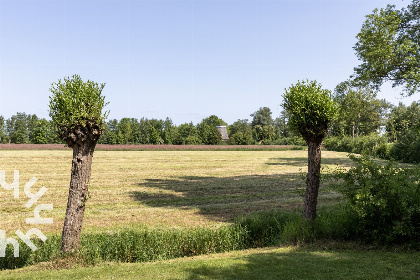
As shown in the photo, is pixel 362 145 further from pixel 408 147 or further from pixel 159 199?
pixel 159 199

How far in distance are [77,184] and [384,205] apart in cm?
778

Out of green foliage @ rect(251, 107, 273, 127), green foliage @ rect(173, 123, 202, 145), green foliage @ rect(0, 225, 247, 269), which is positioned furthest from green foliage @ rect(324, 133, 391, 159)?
green foliage @ rect(251, 107, 273, 127)

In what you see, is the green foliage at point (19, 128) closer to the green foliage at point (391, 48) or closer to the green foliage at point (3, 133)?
the green foliage at point (3, 133)

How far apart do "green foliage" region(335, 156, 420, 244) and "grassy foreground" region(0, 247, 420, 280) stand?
716mm

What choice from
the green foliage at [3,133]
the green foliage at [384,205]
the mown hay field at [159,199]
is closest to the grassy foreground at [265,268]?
the green foliage at [384,205]

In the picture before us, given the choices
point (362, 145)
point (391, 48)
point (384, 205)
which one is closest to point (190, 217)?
point (384, 205)

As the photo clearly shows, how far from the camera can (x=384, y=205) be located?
766 centimetres

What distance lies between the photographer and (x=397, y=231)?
771cm

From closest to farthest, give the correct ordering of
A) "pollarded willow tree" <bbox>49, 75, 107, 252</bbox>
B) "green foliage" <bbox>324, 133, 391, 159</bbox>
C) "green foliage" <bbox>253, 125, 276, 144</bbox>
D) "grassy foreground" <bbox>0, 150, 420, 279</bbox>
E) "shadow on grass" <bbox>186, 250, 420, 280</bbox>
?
"shadow on grass" <bbox>186, 250, 420, 280</bbox>
"grassy foreground" <bbox>0, 150, 420, 279</bbox>
"pollarded willow tree" <bbox>49, 75, 107, 252</bbox>
"green foliage" <bbox>324, 133, 391, 159</bbox>
"green foliage" <bbox>253, 125, 276, 144</bbox>

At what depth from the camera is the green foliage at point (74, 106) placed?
754cm

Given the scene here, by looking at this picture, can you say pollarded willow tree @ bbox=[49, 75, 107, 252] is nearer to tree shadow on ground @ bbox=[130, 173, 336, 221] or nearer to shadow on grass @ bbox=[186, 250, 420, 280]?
shadow on grass @ bbox=[186, 250, 420, 280]

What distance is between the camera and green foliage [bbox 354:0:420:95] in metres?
15.9

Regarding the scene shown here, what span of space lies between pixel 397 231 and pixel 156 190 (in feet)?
41.6

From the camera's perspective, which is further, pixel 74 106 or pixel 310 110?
pixel 310 110
